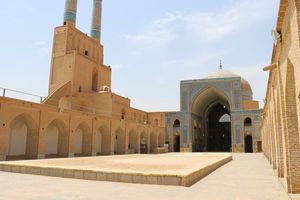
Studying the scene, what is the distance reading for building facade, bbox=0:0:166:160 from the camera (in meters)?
15.5

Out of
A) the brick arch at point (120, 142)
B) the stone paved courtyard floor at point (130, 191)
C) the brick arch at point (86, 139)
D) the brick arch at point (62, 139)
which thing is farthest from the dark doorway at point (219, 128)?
the stone paved courtyard floor at point (130, 191)

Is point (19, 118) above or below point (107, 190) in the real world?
above

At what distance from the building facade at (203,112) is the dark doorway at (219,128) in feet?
8.12

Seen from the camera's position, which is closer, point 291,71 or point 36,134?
point 291,71

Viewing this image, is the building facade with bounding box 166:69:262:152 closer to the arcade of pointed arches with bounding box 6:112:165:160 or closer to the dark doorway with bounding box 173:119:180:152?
the dark doorway with bounding box 173:119:180:152

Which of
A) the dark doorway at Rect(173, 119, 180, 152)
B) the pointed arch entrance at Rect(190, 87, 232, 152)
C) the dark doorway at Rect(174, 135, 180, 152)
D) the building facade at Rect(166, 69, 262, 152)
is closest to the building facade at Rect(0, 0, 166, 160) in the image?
the dark doorway at Rect(173, 119, 180, 152)

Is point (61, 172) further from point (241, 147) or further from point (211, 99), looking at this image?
point (211, 99)

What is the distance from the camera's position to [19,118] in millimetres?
16172

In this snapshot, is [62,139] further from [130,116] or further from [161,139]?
[161,139]

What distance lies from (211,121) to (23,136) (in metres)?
32.0

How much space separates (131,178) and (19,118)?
465 inches

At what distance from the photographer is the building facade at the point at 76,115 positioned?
15539mm

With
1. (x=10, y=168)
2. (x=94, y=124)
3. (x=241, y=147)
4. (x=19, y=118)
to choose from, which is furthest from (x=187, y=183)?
(x=241, y=147)

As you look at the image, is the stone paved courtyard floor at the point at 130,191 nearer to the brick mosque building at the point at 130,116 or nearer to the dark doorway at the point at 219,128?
the brick mosque building at the point at 130,116
